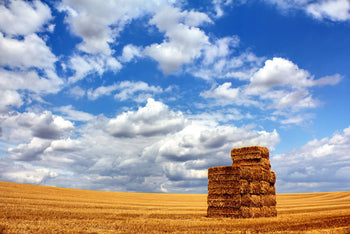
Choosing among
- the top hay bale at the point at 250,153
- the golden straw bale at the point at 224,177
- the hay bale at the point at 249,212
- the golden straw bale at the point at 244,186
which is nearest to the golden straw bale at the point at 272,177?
the top hay bale at the point at 250,153

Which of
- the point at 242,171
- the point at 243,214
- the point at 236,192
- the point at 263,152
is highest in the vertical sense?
the point at 263,152

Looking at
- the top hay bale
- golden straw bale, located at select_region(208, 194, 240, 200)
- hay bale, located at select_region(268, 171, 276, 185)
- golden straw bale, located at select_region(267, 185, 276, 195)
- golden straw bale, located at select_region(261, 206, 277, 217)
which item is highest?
the top hay bale

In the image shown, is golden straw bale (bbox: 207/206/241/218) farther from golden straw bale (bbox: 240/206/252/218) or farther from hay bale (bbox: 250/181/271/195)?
hay bale (bbox: 250/181/271/195)

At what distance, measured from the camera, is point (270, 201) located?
1719 cm

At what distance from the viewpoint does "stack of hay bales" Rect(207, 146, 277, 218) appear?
15586mm

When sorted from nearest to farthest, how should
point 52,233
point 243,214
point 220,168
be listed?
point 52,233 → point 243,214 → point 220,168

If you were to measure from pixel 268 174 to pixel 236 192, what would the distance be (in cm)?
306

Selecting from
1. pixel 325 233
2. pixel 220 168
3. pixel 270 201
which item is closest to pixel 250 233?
pixel 325 233

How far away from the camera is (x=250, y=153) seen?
56.8ft

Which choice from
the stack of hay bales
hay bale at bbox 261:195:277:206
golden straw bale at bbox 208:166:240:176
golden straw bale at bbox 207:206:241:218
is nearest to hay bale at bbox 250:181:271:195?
the stack of hay bales

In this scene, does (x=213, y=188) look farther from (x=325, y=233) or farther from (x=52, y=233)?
(x=52, y=233)

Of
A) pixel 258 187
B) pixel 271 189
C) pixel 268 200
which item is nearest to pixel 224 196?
pixel 258 187

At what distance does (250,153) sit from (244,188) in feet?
8.37

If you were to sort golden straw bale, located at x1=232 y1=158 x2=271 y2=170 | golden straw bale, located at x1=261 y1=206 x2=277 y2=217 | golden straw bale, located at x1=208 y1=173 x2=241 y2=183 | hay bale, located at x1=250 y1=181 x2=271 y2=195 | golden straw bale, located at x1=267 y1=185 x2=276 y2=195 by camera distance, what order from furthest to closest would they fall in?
golden straw bale, located at x1=267 y1=185 x2=276 y2=195, golden straw bale, located at x1=232 y1=158 x2=271 y2=170, golden straw bale, located at x1=261 y1=206 x2=277 y2=217, golden straw bale, located at x1=208 y1=173 x2=241 y2=183, hay bale, located at x1=250 y1=181 x2=271 y2=195
